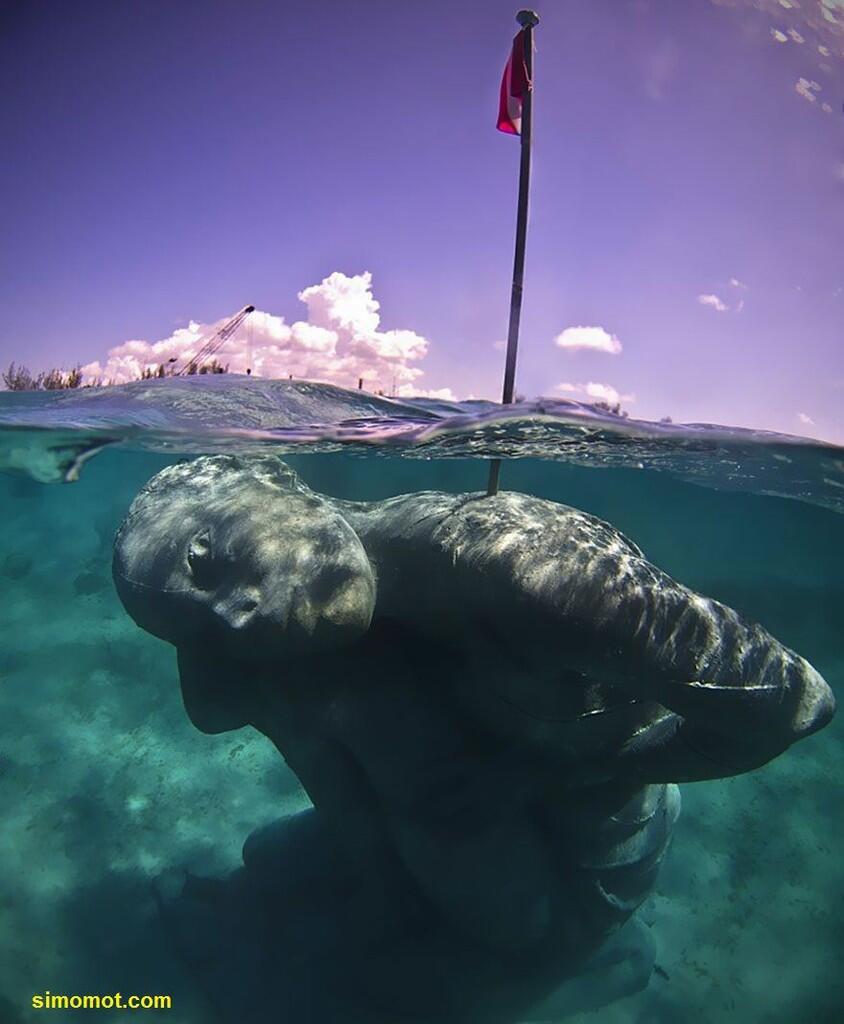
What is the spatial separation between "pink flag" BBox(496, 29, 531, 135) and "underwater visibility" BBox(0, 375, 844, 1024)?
12.6 ft

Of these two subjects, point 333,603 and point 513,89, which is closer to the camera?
point 333,603

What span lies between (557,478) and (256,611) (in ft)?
64.8

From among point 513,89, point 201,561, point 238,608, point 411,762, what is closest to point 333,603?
point 238,608

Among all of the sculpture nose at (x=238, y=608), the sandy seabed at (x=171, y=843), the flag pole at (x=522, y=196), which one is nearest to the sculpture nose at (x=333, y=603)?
the sculpture nose at (x=238, y=608)

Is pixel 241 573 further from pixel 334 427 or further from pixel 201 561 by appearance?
pixel 334 427

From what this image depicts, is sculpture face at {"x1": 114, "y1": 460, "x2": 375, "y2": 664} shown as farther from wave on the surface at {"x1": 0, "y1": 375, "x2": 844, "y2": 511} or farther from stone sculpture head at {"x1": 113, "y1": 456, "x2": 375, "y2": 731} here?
wave on the surface at {"x1": 0, "y1": 375, "x2": 844, "y2": 511}

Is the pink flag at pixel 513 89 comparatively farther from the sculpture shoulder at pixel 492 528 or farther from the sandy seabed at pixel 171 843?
the sandy seabed at pixel 171 843

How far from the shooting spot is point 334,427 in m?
10.9

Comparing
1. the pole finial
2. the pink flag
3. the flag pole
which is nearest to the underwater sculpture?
the flag pole

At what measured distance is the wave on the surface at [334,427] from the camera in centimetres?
1008

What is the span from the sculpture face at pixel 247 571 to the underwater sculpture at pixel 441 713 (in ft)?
0.08

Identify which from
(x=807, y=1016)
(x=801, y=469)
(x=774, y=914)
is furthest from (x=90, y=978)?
(x=801, y=469)

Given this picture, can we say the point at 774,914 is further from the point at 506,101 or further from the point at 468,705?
the point at 506,101

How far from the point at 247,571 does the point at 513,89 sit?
18.1 ft
